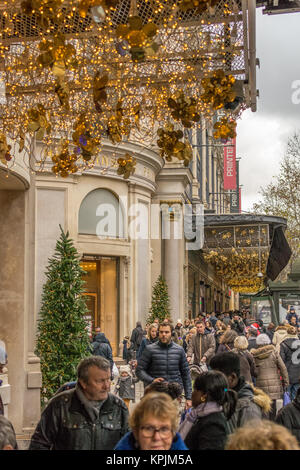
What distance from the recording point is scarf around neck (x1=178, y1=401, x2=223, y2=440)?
16.0 feet

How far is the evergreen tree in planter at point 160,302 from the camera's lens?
2902cm

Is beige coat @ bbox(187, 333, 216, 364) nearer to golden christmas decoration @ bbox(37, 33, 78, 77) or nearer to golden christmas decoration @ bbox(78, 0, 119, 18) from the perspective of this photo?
golden christmas decoration @ bbox(37, 33, 78, 77)

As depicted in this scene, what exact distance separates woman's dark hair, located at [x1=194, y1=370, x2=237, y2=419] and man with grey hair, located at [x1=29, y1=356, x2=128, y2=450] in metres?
0.62

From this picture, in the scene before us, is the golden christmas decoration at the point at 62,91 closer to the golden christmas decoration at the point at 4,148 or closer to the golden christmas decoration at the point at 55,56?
the golden christmas decoration at the point at 55,56

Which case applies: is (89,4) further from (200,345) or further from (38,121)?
(200,345)

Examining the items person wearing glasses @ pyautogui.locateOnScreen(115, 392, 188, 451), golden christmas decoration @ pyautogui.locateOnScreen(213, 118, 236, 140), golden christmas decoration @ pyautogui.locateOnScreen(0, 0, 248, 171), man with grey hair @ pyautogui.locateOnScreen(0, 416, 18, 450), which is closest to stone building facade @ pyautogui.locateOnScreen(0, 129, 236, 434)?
golden christmas decoration @ pyautogui.locateOnScreen(0, 0, 248, 171)

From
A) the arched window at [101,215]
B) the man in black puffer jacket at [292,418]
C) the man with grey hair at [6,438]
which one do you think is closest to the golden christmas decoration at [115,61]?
the man in black puffer jacket at [292,418]

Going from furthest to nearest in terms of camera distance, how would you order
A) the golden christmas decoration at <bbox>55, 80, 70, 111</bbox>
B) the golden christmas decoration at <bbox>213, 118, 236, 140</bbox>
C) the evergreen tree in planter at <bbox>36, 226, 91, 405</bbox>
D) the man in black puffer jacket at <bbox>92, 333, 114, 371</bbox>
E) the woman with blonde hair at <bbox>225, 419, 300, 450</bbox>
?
the evergreen tree in planter at <bbox>36, 226, 91, 405</bbox>, the man in black puffer jacket at <bbox>92, 333, 114, 371</bbox>, the golden christmas decoration at <bbox>213, 118, 236, 140</bbox>, the golden christmas decoration at <bbox>55, 80, 70, 111</bbox>, the woman with blonde hair at <bbox>225, 419, 300, 450</bbox>

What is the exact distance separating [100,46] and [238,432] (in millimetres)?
5313

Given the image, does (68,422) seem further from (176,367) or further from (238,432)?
(176,367)

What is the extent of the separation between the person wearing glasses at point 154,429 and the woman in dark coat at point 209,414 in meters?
0.61

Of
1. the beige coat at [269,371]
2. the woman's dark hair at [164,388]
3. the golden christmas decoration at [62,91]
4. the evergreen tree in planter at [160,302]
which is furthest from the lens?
the evergreen tree in planter at [160,302]

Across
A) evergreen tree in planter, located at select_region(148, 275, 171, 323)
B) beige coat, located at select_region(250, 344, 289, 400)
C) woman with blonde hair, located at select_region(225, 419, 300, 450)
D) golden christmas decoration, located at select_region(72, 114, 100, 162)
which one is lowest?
beige coat, located at select_region(250, 344, 289, 400)
